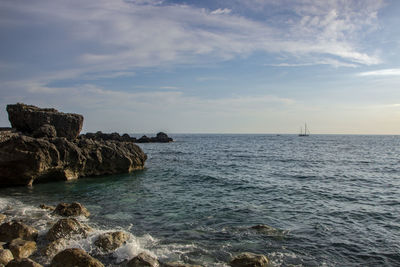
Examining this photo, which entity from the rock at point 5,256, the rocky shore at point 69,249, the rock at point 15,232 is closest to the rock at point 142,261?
the rocky shore at point 69,249

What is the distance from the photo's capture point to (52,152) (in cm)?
2428

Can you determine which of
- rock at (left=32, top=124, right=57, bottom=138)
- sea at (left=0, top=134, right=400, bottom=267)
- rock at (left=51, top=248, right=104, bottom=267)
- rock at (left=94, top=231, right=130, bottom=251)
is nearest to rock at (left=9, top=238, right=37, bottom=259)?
sea at (left=0, top=134, right=400, bottom=267)

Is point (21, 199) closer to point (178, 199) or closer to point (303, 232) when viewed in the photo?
point (178, 199)

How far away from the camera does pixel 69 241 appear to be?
10.8 m

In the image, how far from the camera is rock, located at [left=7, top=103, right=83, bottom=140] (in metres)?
32.8

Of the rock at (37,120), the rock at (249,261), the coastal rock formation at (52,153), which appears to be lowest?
the rock at (249,261)

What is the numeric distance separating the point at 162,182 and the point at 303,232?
53.0 feet

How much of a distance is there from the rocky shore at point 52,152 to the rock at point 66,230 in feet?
44.4

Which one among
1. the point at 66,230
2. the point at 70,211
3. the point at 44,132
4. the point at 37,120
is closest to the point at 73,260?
the point at 66,230

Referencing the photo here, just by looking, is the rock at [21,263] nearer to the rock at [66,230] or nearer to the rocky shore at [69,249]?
the rocky shore at [69,249]

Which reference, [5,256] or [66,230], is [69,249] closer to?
[5,256]

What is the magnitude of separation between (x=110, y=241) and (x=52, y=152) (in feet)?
56.3

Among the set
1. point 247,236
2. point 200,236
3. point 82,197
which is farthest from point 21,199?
point 247,236

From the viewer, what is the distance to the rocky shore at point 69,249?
28.0 feet
